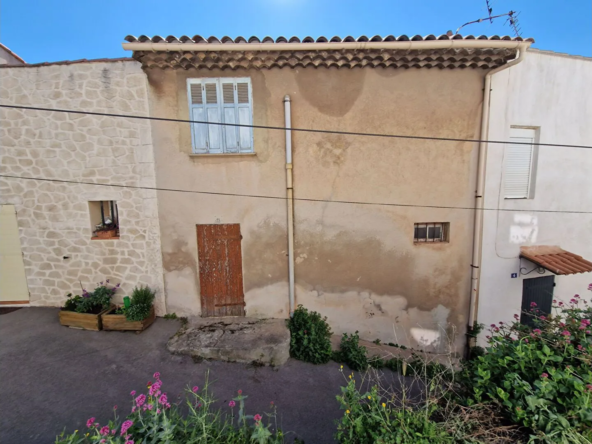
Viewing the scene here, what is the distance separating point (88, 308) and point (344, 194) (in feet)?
20.0

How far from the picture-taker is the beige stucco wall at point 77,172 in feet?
17.1

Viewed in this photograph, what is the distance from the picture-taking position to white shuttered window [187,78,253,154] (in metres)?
5.18

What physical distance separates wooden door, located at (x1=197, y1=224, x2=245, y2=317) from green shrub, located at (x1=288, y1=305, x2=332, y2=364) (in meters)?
1.30

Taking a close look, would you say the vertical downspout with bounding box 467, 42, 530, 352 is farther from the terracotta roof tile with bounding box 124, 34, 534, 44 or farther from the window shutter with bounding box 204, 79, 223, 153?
the window shutter with bounding box 204, 79, 223, 153

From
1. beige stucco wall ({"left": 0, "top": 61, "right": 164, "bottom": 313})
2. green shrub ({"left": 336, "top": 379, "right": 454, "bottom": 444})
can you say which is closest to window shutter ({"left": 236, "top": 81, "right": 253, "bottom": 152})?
beige stucco wall ({"left": 0, "top": 61, "right": 164, "bottom": 313})

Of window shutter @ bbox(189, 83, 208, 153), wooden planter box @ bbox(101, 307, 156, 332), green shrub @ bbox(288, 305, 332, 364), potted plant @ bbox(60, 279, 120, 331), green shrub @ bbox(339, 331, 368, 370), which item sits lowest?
green shrub @ bbox(339, 331, 368, 370)

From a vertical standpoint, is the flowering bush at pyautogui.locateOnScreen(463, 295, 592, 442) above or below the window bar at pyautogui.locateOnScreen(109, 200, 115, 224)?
below

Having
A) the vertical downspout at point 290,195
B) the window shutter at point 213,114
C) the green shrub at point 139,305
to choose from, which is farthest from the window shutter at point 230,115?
the green shrub at point 139,305

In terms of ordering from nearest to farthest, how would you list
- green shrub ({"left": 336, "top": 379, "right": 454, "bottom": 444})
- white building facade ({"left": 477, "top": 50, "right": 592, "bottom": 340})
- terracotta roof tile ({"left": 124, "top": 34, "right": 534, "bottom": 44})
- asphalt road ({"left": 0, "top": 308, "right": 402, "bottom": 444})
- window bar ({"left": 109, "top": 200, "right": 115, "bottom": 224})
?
green shrub ({"left": 336, "top": 379, "right": 454, "bottom": 444}) → asphalt road ({"left": 0, "top": 308, "right": 402, "bottom": 444}) → terracotta roof tile ({"left": 124, "top": 34, "right": 534, "bottom": 44}) → white building facade ({"left": 477, "top": 50, "right": 592, "bottom": 340}) → window bar ({"left": 109, "top": 200, "right": 115, "bottom": 224})

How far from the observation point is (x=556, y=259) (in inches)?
232

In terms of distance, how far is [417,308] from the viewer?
19.6 ft

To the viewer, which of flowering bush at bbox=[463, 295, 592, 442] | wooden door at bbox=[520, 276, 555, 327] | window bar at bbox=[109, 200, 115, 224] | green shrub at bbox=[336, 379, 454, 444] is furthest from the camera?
wooden door at bbox=[520, 276, 555, 327]

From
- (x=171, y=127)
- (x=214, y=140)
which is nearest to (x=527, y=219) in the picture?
(x=214, y=140)

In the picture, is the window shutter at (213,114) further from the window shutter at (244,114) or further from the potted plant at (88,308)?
the potted plant at (88,308)
